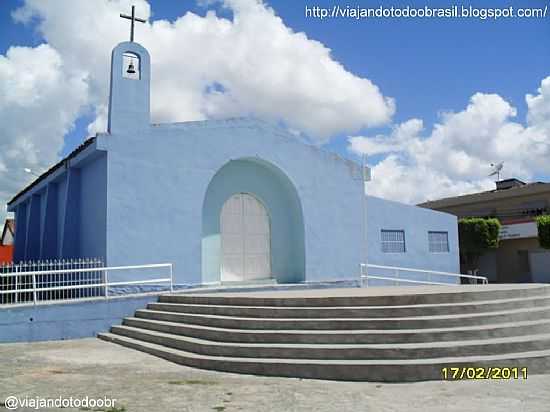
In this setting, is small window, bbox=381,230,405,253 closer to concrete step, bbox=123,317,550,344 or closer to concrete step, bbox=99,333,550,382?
concrete step, bbox=123,317,550,344

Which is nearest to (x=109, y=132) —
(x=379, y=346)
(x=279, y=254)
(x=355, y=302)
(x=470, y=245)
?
(x=279, y=254)

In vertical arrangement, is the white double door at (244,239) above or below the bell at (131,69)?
below

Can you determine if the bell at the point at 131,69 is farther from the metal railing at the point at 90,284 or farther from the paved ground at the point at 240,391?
the paved ground at the point at 240,391

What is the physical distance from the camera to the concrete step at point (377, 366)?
266 inches

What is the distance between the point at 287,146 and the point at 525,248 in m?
20.3

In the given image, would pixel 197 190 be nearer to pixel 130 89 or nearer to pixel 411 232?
pixel 130 89

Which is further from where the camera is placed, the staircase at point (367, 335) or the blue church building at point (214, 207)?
the blue church building at point (214, 207)

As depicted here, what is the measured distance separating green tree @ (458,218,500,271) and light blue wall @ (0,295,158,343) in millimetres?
21132

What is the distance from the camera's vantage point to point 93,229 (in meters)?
12.6

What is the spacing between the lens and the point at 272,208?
49.2 ft

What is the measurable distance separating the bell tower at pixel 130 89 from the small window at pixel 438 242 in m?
10.1

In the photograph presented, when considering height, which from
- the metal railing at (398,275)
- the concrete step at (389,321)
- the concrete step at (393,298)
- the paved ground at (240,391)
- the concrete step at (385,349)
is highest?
the metal railing at (398,275)

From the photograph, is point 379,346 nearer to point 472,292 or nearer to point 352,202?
point 472,292

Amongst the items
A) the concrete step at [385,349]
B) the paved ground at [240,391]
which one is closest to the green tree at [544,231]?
the concrete step at [385,349]
